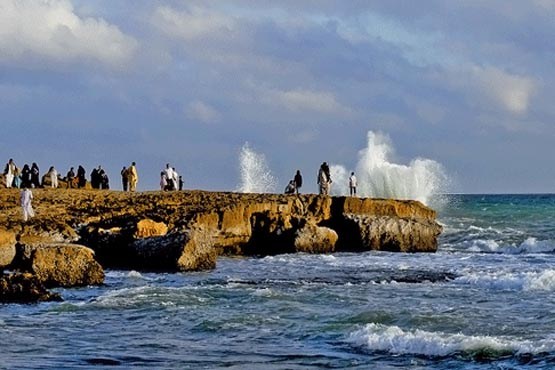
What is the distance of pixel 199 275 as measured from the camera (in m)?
24.4

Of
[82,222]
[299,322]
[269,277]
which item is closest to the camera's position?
[299,322]

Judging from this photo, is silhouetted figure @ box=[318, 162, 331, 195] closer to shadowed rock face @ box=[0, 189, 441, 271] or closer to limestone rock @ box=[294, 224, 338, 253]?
shadowed rock face @ box=[0, 189, 441, 271]

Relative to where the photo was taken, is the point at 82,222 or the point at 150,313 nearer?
the point at 150,313

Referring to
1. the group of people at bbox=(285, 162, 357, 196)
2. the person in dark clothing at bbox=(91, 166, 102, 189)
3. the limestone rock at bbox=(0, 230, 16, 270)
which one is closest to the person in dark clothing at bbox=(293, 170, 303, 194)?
the group of people at bbox=(285, 162, 357, 196)

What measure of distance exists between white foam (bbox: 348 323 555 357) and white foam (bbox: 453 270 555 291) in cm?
759

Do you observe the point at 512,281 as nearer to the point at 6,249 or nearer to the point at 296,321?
the point at 296,321

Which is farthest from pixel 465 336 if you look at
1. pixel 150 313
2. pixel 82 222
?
pixel 82 222

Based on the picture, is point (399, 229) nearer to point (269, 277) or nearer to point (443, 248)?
point (443, 248)

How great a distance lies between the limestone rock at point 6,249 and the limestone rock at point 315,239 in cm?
1210

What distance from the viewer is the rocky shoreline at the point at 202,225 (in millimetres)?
26188

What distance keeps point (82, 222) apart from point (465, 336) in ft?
63.6

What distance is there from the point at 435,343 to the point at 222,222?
19.7 meters

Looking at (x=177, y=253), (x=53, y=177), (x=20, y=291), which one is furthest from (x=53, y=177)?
(x=20, y=291)

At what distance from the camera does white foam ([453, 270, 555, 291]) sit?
71.8ft
